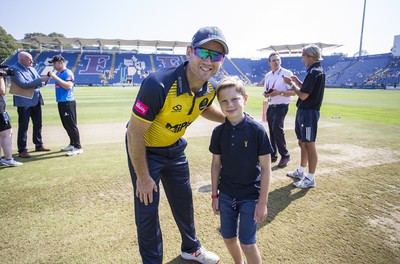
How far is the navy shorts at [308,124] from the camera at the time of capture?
175 inches

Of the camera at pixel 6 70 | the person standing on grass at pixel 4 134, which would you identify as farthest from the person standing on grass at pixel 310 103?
the camera at pixel 6 70

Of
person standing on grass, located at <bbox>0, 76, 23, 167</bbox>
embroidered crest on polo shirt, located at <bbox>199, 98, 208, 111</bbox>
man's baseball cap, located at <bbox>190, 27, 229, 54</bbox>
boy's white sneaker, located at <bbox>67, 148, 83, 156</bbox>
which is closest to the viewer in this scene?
man's baseball cap, located at <bbox>190, 27, 229, 54</bbox>

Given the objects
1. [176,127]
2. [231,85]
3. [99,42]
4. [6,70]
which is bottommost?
[176,127]

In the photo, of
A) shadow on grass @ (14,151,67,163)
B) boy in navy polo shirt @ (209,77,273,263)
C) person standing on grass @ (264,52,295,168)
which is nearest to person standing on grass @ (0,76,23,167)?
shadow on grass @ (14,151,67,163)

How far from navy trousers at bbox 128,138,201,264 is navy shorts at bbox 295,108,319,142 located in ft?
8.98

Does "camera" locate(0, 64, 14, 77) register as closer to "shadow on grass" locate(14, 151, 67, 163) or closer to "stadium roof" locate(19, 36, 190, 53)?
"shadow on grass" locate(14, 151, 67, 163)

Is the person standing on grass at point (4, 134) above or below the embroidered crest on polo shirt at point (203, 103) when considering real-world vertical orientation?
below

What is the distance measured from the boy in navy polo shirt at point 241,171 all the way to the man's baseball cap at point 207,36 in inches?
15.5

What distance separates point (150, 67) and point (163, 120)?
58642 mm

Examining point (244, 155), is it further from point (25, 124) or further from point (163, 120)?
point (25, 124)

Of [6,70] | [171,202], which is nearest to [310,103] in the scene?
[171,202]

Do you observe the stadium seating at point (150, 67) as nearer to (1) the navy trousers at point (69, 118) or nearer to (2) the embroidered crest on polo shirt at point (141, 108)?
(1) the navy trousers at point (69, 118)

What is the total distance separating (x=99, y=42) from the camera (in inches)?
2010

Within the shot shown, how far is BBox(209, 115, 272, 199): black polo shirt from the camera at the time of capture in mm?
2271
